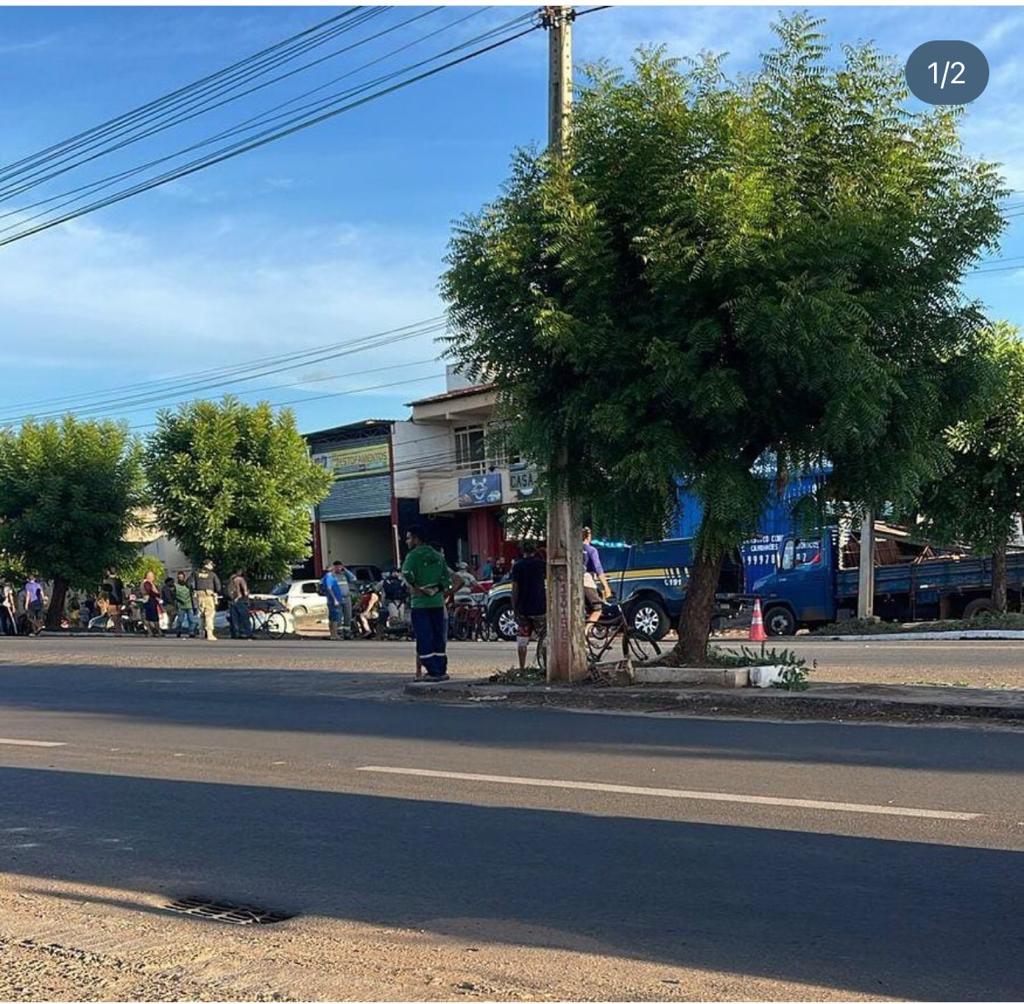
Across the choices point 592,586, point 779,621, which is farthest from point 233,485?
point 592,586

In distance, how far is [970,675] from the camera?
47.1 ft

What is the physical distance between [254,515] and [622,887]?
34053 mm

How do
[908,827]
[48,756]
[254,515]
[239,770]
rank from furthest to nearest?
[254,515]
[48,756]
[239,770]
[908,827]

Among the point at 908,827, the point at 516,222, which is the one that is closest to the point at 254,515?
the point at 516,222

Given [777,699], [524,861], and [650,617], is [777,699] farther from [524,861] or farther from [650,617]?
[650,617]

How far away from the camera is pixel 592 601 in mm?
15586

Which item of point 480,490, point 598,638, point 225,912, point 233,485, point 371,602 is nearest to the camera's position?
point 225,912

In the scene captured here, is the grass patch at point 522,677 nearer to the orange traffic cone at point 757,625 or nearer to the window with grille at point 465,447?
the orange traffic cone at point 757,625

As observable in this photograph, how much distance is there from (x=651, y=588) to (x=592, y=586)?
995 centimetres

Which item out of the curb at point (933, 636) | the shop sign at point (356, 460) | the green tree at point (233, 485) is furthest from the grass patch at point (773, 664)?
the shop sign at point (356, 460)

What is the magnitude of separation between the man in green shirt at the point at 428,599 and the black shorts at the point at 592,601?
6.12ft

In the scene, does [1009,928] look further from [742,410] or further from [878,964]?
[742,410]

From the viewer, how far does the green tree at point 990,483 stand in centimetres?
2278

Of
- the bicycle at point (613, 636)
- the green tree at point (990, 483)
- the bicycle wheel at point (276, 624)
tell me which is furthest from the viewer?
the bicycle wheel at point (276, 624)
